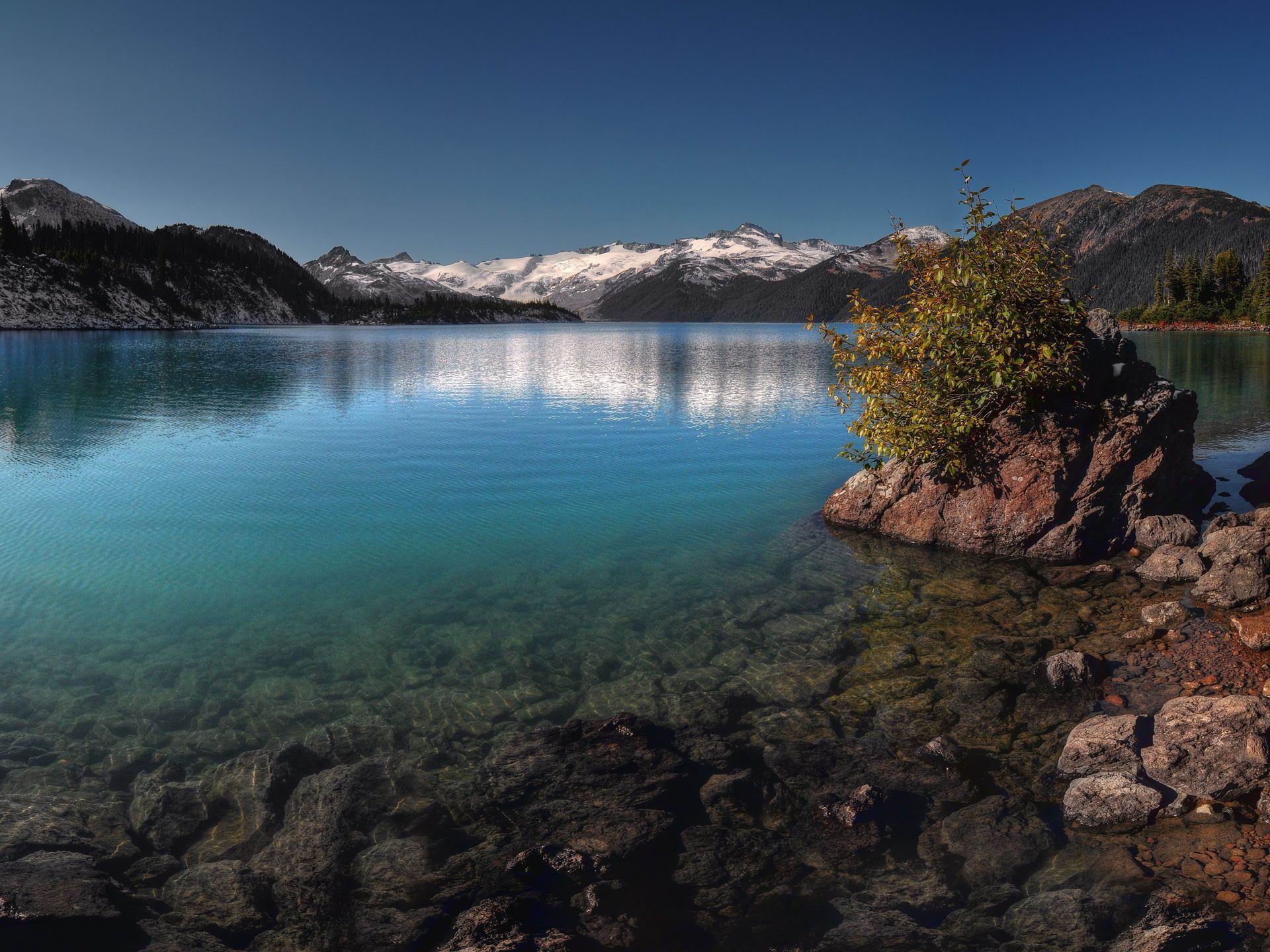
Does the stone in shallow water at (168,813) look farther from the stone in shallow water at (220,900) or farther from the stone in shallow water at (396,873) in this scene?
the stone in shallow water at (396,873)

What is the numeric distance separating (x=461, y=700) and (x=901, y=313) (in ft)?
57.8

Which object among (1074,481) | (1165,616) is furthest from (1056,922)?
(1074,481)

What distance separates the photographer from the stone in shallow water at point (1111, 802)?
9.38m

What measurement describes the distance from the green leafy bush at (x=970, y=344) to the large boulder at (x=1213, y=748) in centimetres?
1074

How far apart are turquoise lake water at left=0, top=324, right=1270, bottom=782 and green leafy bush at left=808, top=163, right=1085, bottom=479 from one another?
3.75m

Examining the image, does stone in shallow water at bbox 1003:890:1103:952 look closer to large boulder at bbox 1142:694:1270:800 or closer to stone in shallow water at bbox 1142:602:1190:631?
large boulder at bbox 1142:694:1270:800

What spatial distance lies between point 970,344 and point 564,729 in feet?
52.3

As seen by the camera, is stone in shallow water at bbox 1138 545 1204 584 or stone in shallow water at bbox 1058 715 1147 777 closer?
stone in shallow water at bbox 1058 715 1147 777

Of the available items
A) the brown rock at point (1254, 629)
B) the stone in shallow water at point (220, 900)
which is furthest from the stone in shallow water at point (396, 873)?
the brown rock at point (1254, 629)

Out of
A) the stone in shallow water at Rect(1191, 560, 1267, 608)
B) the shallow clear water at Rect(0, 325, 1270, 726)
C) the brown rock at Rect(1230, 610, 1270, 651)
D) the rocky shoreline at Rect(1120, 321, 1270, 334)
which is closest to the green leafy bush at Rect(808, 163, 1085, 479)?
the shallow clear water at Rect(0, 325, 1270, 726)

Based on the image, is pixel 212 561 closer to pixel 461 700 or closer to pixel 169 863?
pixel 461 700

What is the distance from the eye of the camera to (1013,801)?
9984 mm

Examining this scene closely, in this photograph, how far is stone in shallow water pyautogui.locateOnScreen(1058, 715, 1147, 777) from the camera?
10375 mm

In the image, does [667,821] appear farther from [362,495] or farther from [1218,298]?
[1218,298]
